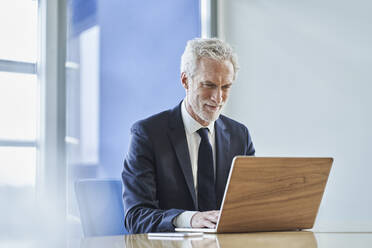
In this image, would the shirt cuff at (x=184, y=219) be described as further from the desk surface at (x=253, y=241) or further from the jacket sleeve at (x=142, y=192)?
the desk surface at (x=253, y=241)

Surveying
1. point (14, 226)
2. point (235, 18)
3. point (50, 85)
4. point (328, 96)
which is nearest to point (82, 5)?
point (50, 85)

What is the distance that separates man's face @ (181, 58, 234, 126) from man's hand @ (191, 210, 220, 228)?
784mm

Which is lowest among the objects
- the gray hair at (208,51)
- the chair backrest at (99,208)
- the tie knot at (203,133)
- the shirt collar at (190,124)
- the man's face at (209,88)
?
the chair backrest at (99,208)

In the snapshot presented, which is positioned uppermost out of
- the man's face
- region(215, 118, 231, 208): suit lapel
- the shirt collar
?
the man's face

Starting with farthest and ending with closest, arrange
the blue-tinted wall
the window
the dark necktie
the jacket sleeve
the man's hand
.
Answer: the blue-tinted wall < the window < the dark necktie < the jacket sleeve < the man's hand

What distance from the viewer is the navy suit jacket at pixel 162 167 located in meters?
2.25

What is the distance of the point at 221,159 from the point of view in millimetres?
2473

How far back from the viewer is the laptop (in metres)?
1.62

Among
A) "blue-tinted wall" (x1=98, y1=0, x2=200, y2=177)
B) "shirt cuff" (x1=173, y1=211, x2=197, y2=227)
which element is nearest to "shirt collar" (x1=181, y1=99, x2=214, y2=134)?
"shirt cuff" (x1=173, y1=211, x2=197, y2=227)

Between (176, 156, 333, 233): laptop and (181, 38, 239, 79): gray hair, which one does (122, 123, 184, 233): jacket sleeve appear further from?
(181, 38, 239, 79): gray hair

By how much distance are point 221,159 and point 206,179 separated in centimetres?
14

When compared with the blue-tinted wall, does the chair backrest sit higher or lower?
lower

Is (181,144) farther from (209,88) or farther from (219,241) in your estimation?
(219,241)

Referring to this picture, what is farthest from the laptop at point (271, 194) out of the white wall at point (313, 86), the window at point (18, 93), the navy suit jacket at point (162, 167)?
the window at point (18, 93)
